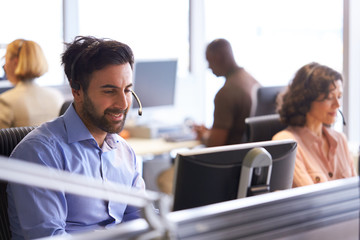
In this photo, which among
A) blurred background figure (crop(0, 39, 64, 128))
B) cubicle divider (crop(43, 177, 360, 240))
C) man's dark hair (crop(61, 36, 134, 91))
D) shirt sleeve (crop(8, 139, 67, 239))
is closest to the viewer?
cubicle divider (crop(43, 177, 360, 240))

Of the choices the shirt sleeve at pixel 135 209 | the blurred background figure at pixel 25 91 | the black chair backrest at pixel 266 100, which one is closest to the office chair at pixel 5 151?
the shirt sleeve at pixel 135 209

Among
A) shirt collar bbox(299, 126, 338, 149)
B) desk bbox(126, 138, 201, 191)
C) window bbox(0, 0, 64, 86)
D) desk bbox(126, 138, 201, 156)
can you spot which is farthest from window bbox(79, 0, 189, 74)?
shirt collar bbox(299, 126, 338, 149)

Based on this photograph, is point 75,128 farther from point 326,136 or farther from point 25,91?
point 25,91

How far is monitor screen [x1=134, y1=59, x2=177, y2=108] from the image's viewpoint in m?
3.71

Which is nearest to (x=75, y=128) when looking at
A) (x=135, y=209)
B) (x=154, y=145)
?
(x=135, y=209)

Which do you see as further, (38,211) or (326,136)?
(326,136)

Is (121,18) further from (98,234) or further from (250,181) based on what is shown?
(98,234)

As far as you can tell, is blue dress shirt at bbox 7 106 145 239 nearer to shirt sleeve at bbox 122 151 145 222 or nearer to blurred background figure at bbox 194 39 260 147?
shirt sleeve at bbox 122 151 145 222

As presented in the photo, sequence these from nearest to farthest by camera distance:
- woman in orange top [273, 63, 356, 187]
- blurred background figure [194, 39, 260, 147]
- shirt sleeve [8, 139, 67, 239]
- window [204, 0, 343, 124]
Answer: shirt sleeve [8, 139, 67, 239]
woman in orange top [273, 63, 356, 187]
blurred background figure [194, 39, 260, 147]
window [204, 0, 343, 124]

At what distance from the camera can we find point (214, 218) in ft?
2.38

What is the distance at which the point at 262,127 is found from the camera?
7.68 ft

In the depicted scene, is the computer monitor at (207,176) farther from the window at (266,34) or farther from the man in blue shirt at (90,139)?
the window at (266,34)

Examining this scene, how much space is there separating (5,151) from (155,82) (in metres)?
2.20

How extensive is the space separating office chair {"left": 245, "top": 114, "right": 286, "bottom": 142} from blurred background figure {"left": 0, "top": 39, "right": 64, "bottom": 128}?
1271mm
